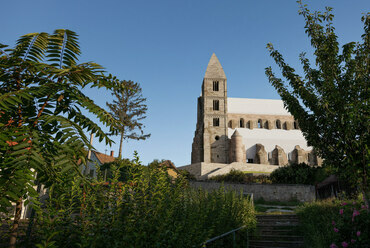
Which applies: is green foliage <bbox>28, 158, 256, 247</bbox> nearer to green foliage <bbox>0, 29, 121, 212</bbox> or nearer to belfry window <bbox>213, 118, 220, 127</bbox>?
green foliage <bbox>0, 29, 121, 212</bbox>

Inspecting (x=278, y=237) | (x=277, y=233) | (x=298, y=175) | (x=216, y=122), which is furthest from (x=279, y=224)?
(x=216, y=122)

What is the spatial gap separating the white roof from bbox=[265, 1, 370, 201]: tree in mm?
51532

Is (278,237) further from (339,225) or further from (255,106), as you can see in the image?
(255,106)

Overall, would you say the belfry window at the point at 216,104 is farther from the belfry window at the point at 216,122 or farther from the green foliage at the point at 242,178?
the green foliage at the point at 242,178

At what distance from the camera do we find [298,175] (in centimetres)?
2997

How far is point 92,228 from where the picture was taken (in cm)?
344

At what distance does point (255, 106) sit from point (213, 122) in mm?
17681

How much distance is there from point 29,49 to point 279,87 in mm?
8350

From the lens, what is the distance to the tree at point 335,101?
6887mm

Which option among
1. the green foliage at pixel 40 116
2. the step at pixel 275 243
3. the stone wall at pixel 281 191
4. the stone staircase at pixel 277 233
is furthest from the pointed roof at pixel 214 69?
the green foliage at pixel 40 116

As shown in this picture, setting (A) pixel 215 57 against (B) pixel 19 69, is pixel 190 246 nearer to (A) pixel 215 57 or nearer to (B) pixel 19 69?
(B) pixel 19 69

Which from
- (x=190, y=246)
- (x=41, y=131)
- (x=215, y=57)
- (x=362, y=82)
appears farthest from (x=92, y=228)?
(x=215, y=57)

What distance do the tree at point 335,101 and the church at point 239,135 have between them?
31226 mm

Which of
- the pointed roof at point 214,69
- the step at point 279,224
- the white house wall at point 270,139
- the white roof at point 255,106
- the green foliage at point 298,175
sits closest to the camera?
the step at point 279,224
